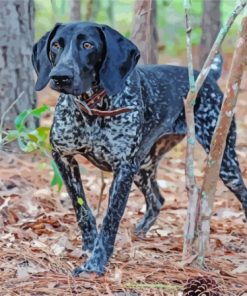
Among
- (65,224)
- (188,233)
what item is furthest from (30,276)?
(65,224)

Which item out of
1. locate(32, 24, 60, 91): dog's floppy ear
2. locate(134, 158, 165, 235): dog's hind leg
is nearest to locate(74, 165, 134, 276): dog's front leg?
locate(32, 24, 60, 91): dog's floppy ear

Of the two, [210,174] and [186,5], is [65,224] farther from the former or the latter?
[186,5]

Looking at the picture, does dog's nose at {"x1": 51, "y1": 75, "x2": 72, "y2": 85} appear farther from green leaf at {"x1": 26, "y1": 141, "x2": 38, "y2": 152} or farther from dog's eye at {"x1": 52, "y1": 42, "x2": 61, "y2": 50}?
green leaf at {"x1": 26, "y1": 141, "x2": 38, "y2": 152}

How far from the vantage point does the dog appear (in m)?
4.73

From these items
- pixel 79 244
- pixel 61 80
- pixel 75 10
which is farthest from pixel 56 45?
pixel 75 10

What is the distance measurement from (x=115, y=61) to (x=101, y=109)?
0.35 metres

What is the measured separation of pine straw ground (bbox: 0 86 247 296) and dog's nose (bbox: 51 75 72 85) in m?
1.08

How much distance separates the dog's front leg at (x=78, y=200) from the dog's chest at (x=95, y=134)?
247mm

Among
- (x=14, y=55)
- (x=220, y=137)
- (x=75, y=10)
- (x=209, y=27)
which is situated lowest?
(x=209, y=27)

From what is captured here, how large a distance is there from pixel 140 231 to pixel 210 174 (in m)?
1.53

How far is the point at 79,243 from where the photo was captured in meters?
5.72

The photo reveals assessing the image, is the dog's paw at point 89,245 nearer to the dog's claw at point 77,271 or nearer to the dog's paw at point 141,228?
the dog's claw at point 77,271

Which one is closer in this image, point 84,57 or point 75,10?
point 84,57

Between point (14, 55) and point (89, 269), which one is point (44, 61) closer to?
point (89, 269)
